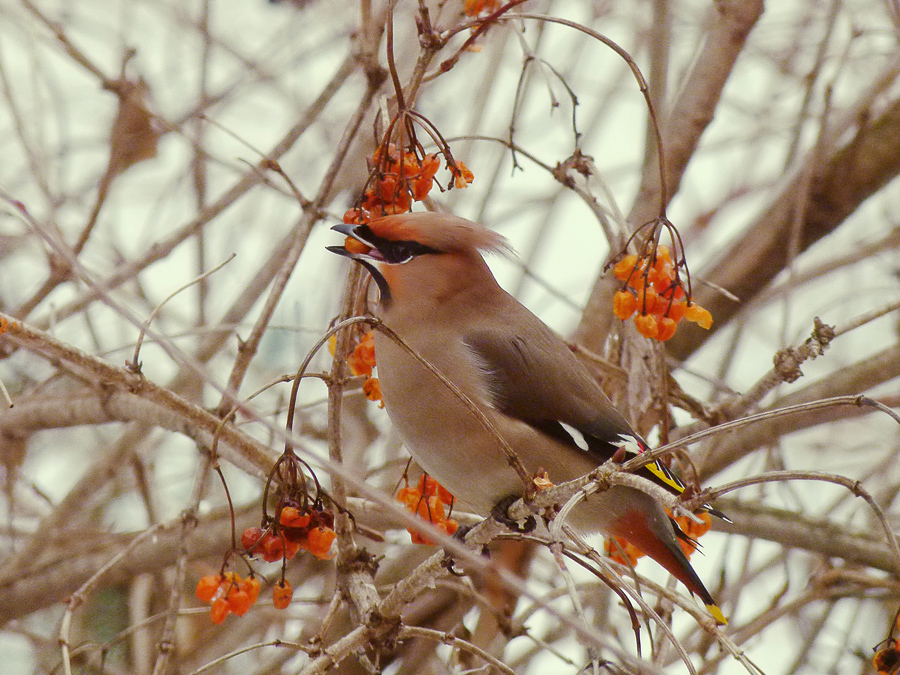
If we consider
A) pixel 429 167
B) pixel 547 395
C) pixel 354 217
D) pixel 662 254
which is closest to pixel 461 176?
pixel 429 167

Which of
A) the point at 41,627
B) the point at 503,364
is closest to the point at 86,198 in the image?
the point at 41,627

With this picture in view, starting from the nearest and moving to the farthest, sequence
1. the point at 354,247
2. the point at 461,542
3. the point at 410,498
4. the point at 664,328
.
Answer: the point at 664,328
the point at 354,247
the point at 410,498
the point at 461,542

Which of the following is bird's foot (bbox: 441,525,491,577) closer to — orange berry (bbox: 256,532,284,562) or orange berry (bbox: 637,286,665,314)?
orange berry (bbox: 256,532,284,562)

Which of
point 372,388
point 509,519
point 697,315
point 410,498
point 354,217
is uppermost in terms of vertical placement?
point 354,217

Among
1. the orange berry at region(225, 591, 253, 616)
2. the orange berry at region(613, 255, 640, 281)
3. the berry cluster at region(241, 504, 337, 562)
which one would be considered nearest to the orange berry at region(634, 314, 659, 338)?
the orange berry at region(613, 255, 640, 281)

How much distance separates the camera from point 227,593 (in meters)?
2.23

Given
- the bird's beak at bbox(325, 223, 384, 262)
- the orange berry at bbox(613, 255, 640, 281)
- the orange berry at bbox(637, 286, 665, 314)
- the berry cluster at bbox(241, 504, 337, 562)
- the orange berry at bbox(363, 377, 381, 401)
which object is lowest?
the berry cluster at bbox(241, 504, 337, 562)

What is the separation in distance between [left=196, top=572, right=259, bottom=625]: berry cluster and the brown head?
72 cm

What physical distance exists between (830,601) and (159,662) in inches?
87.0

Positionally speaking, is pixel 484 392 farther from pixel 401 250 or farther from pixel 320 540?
pixel 320 540

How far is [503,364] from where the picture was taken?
2.75 m

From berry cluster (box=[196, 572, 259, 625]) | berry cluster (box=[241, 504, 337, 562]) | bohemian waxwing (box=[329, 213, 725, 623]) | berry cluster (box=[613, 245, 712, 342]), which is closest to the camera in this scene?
berry cluster (box=[241, 504, 337, 562])

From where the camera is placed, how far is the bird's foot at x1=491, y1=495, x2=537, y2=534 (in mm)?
2402

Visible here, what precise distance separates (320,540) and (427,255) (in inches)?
33.9
